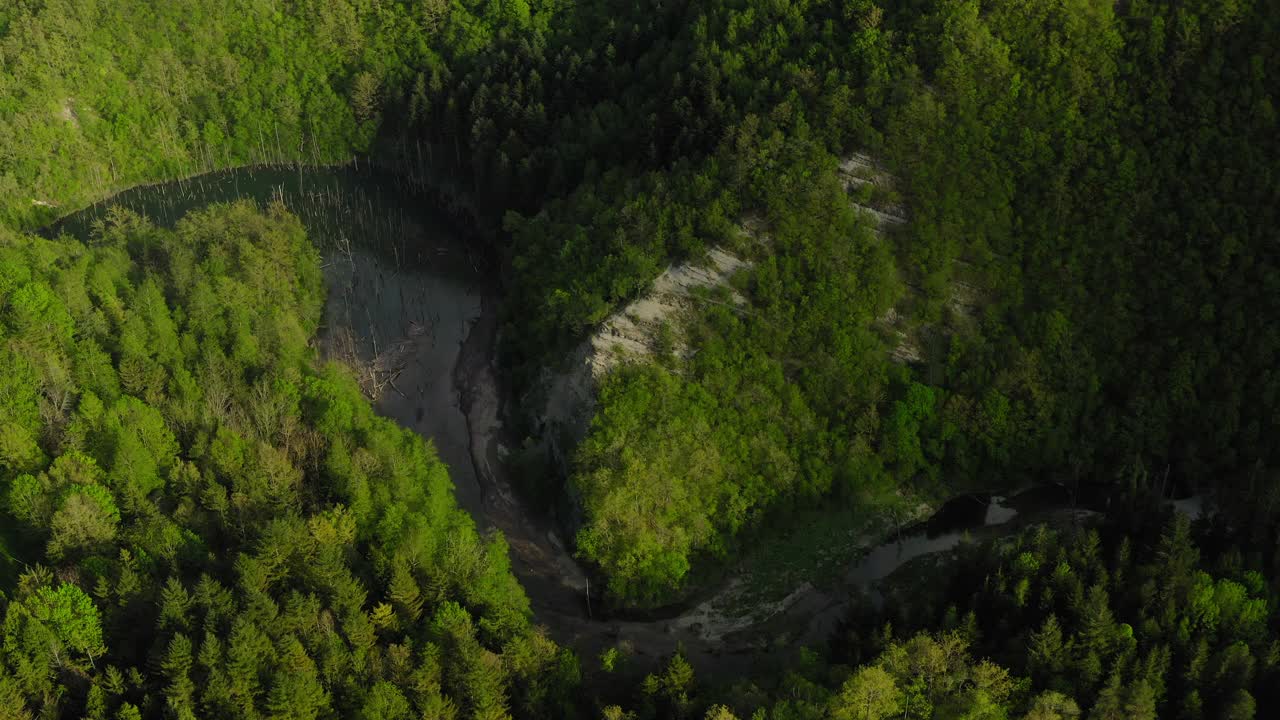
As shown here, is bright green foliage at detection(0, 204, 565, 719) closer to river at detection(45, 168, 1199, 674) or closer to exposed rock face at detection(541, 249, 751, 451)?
river at detection(45, 168, 1199, 674)

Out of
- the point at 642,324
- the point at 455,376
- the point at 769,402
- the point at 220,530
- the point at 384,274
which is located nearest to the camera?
the point at 220,530

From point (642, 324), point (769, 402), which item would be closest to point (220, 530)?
point (642, 324)

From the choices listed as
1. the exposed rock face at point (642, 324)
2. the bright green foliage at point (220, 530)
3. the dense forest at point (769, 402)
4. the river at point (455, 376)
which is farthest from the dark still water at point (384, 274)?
the exposed rock face at point (642, 324)

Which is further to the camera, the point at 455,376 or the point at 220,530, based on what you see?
the point at 455,376

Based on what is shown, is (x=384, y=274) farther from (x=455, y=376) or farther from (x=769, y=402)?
(x=769, y=402)

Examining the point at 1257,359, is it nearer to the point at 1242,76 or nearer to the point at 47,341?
the point at 1242,76

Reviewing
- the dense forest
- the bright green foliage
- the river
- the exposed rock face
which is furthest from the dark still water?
the exposed rock face
